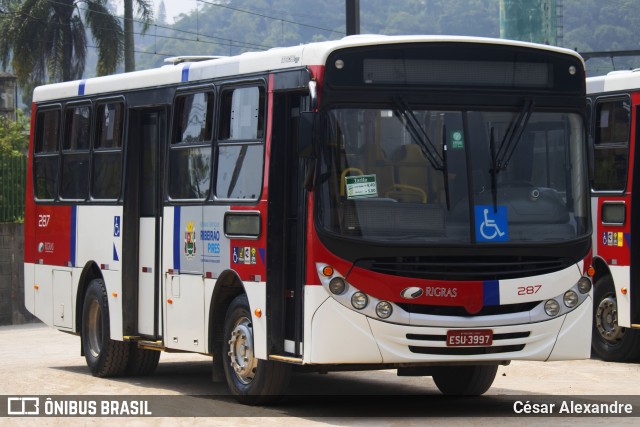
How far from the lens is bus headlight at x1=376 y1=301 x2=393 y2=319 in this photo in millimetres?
11773

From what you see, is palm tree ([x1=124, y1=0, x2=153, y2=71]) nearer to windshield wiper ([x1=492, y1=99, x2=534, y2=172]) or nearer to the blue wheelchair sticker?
the blue wheelchair sticker

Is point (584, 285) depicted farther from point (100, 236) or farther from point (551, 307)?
point (100, 236)

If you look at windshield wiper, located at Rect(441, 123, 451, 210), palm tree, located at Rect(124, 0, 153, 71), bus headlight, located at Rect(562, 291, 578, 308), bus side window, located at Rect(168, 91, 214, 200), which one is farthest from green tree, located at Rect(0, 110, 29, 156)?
bus headlight, located at Rect(562, 291, 578, 308)

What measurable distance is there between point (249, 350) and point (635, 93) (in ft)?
21.0

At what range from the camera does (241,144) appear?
1314cm

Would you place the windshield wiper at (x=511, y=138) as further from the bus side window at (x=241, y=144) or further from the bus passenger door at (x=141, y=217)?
the bus passenger door at (x=141, y=217)

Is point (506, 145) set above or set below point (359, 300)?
above

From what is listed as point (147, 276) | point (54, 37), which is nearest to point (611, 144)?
point (147, 276)

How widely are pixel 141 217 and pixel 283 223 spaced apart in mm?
3401

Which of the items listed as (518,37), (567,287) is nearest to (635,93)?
(567,287)

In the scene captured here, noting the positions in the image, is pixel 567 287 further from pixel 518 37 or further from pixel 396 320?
pixel 518 37

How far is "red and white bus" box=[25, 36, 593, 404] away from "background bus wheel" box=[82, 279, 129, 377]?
2.25 metres

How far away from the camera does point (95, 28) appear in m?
52.2

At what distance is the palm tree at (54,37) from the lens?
5212cm
